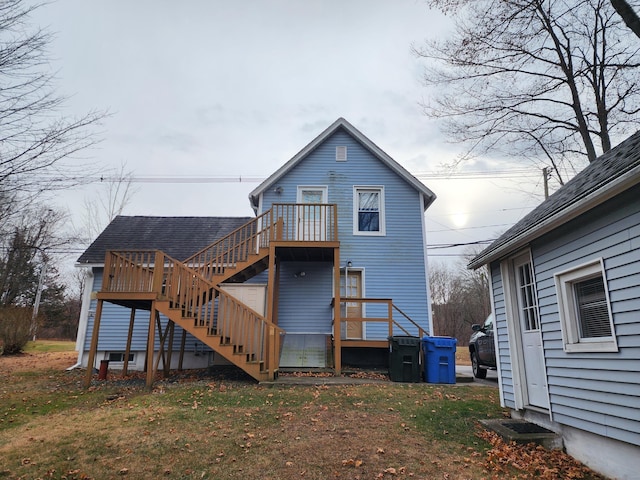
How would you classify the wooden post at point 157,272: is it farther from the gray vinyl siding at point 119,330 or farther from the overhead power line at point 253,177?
the overhead power line at point 253,177

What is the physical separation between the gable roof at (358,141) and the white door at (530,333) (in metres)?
7.08

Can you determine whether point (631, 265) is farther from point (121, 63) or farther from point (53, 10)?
point (121, 63)

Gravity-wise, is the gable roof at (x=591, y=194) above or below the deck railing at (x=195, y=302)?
above

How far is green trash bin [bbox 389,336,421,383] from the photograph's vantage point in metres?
9.01

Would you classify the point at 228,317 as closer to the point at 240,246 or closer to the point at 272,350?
the point at 272,350

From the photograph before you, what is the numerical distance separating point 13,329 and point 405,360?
55.7 ft

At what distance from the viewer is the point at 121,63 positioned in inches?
263

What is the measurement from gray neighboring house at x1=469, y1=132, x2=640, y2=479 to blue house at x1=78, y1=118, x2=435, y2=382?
15.0ft

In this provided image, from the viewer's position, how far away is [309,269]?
484 inches

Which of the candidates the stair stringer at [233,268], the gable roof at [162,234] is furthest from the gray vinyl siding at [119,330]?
the stair stringer at [233,268]

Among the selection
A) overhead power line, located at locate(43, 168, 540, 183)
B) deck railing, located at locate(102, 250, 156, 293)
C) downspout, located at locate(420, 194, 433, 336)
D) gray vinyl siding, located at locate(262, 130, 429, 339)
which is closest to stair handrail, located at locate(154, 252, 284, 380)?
deck railing, located at locate(102, 250, 156, 293)

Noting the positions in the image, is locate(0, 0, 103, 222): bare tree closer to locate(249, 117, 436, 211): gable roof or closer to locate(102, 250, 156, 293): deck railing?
locate(102, 250, 156, 293): deck railing

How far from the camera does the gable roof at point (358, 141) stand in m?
12.8

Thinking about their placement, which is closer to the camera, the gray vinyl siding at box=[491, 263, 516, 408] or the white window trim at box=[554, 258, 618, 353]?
the white window trim at box=[554, 258, 618, 353]
